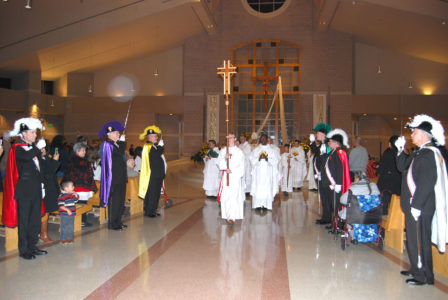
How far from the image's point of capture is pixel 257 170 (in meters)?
8.28

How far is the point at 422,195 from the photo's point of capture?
12.3ft

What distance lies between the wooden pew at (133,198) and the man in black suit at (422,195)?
17.3 ft

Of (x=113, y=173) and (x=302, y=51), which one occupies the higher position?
(x=302, y=51)

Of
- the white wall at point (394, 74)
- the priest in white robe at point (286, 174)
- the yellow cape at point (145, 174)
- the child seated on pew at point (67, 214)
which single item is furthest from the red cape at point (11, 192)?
the white wall at point (394, 74)

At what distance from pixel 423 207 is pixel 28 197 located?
15.2 ft

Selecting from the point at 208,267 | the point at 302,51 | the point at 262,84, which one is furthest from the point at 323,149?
the point at 302,51

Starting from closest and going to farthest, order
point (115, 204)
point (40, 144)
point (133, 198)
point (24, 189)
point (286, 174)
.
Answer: point (24, 189), point (40, 144), point (115, 204), point (133, 198), point (286, 174)

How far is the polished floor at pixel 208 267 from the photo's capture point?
143 inches

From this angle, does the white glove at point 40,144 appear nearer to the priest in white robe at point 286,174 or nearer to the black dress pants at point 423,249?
the black dress pants at point 423,249

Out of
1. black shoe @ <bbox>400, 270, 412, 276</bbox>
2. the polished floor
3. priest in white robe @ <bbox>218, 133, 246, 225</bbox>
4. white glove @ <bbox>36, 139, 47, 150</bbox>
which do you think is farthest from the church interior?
white glove @ <bbox>36, 139, 47, 150</bbox>

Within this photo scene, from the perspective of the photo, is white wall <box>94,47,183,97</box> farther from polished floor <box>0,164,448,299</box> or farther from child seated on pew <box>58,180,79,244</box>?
child seated on pew <box>58,180,79,244</box>

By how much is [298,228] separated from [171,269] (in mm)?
2945

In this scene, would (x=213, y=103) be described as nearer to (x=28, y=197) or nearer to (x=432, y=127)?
(x=28, y=197)

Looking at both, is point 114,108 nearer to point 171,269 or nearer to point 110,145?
point 110,145
